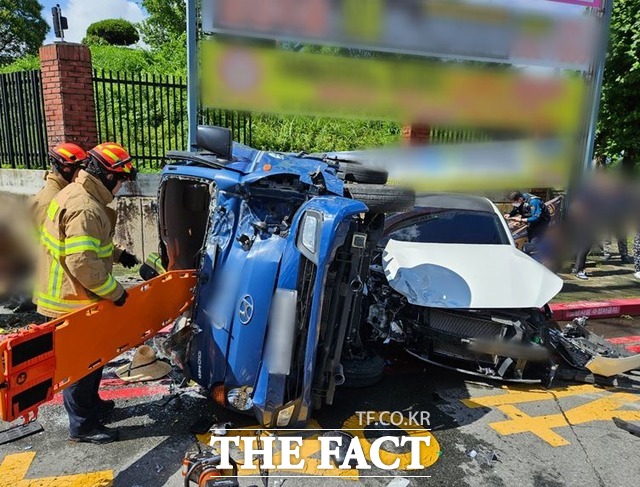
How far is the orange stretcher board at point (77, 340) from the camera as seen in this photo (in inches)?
98.7

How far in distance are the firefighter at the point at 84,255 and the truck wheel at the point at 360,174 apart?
1504mm

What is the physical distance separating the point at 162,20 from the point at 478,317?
94.8ft

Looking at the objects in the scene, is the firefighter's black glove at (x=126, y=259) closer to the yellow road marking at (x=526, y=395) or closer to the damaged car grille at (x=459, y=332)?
the damaged car grille at (x=459, y=332)

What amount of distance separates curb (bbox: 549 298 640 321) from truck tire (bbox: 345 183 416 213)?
161 inches

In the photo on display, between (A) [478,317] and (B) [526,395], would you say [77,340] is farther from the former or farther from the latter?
(B) [526,395]

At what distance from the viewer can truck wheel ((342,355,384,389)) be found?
3.99 m

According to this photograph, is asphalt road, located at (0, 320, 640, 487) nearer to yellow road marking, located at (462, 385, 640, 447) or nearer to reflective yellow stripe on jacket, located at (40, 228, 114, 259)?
yellow road marking, located at (462, 385, 640, 447)

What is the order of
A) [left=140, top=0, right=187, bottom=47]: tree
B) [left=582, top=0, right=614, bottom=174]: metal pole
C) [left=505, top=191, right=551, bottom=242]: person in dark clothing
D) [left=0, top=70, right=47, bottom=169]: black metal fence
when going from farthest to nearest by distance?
[left=140, top=0, right=187, bottom=47]: tree → [left=505, top=191, right=551, bottom=242]: person in dark clothing → [left=582, top=0, right=614, bottom=174]: metal pole → [left=0, top=70, right=47, bottom=169]: black metal fence

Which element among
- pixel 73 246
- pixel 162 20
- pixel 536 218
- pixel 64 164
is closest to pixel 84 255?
pixel 73 246

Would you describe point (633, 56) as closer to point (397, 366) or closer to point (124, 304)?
point (397, 366)

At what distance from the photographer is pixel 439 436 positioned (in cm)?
350

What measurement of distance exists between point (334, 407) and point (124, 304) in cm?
176

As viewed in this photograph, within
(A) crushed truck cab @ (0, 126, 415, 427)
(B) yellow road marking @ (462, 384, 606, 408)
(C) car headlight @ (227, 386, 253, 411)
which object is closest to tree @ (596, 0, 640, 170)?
(B) yellow road marking @ (462, 384, 606, 408)

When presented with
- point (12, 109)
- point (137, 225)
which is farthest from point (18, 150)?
point (137, 225)
